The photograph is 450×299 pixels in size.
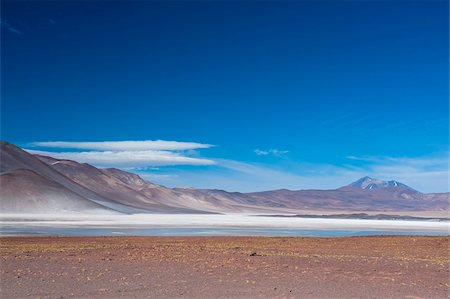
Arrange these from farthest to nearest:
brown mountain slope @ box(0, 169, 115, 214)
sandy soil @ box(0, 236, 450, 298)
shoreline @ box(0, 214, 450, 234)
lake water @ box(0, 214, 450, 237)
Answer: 1. brown mountain slope @ box(0, 169, 115, 214)
2. shoreline @ box(0, 214, 450, 234)
3. lake water @ box(0, 214, 450, 237)
4. sandy soil @ box(0, 236, 450, 298)

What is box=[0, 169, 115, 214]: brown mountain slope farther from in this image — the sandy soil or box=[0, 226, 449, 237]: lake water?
the sandy soil

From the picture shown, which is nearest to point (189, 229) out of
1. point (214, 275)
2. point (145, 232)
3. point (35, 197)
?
point (145, 232)

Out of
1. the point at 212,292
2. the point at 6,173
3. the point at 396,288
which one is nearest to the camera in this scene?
the point at 212,292

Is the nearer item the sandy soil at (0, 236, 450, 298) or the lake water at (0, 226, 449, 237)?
the sandy soil at (0, 236, 450, 298)

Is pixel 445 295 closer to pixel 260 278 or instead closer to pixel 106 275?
pixel 260 278

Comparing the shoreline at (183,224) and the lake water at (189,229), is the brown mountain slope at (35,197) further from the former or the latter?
the lake water at (189,229)

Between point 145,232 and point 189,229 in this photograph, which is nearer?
point 145,232

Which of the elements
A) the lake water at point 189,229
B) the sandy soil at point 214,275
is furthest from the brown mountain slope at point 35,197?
the sandy soil at point 214,275

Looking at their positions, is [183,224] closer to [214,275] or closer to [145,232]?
[145,232]

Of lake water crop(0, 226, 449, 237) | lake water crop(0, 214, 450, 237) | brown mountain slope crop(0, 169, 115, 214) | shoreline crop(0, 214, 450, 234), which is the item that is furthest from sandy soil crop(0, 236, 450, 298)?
brown mountain slope crop(0, 169, 115, 214)

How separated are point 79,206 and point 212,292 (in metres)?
97.8

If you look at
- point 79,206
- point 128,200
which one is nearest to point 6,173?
point 79,206

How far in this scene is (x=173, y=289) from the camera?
14.0 metres

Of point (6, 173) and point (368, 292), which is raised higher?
point (6, 173)
